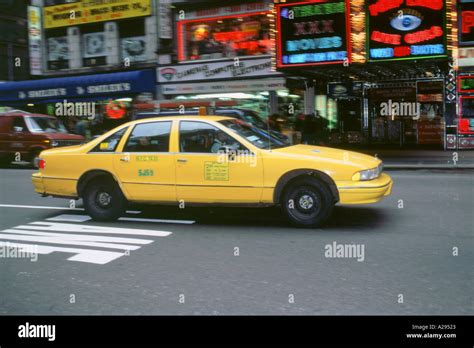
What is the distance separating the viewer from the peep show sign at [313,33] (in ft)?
57.3

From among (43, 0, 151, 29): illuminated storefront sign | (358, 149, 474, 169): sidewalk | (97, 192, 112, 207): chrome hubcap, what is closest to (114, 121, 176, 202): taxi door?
(97, 192, 112, 207): chrome hubcap

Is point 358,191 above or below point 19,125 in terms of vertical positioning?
below

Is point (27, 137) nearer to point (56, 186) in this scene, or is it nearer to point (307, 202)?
point (56, 186)

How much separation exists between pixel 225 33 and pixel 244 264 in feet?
61.4

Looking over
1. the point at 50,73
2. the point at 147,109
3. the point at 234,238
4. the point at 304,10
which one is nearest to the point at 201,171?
the point at 234,238

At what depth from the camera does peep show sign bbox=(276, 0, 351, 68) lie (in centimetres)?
1747

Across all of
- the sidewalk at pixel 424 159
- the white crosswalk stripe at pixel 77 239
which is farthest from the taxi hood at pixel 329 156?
the sidewalk at pixel 424 159

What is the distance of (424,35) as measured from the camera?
16438mm

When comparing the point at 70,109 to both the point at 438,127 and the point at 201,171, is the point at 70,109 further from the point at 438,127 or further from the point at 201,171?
the point at 201,171

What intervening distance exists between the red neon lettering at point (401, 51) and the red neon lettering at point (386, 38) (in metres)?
0.19

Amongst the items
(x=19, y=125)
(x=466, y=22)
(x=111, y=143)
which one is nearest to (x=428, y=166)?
(x=466, y=22)
